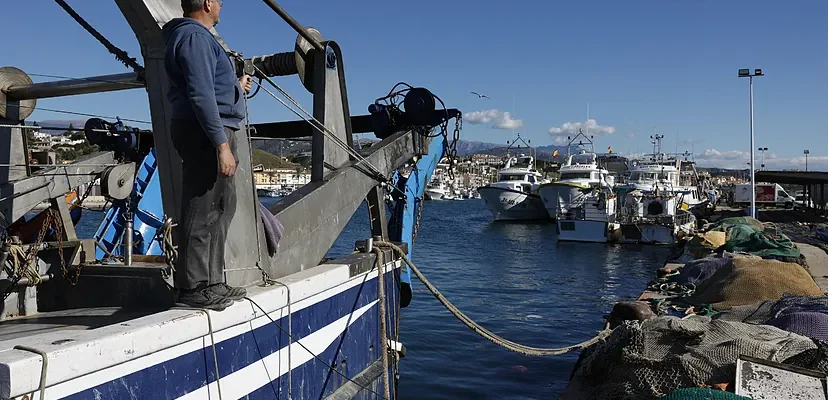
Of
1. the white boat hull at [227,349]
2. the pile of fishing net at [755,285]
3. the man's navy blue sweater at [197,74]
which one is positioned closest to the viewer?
the white boat hull at [227,349]

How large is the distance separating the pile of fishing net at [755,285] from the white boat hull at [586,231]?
82.1 feet

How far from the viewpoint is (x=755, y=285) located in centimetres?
1123

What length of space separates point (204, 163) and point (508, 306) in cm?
1523

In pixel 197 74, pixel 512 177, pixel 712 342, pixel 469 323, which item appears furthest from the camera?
pixel 512 177

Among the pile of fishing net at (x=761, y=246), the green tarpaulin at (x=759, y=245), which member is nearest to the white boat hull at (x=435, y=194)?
the green tarpaulin at (x=759, y=245)

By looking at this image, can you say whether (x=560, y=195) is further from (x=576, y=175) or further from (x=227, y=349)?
(x=227, y=349)

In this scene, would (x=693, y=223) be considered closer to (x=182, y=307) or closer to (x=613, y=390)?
(x=613, y=390)

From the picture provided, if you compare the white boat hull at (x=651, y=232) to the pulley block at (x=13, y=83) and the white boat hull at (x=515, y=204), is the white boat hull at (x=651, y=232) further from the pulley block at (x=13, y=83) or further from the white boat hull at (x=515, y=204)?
the pulley block at (x=13, y=83)

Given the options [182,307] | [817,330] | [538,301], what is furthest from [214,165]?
[538,301]

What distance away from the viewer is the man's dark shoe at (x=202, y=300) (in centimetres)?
376

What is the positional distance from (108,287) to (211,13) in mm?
2051

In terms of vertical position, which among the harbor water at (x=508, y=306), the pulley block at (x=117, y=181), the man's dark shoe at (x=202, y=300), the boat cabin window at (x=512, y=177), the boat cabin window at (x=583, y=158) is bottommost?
the harbor water at (x=508, y=306)

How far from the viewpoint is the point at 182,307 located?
3736 millimetres

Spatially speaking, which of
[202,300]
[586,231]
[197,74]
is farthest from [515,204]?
[197,74]
